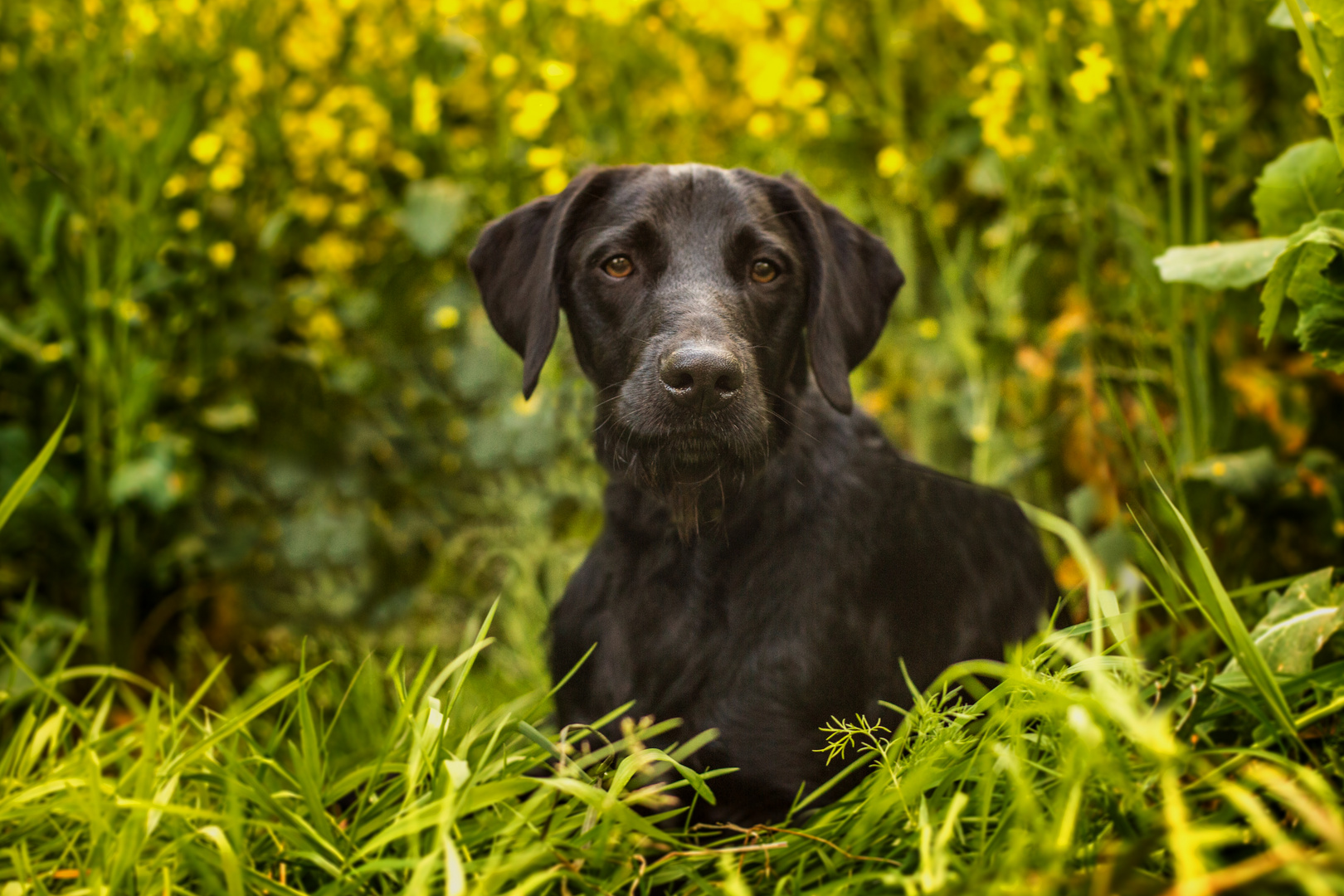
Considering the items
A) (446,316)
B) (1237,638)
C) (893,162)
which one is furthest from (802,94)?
(1237,638)

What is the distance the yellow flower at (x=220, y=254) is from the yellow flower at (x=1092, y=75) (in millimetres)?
2624

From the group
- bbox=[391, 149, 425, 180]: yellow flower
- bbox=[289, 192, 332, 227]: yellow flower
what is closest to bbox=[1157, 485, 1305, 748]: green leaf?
bbox=[391, 149, 425, 180]: yellow flower

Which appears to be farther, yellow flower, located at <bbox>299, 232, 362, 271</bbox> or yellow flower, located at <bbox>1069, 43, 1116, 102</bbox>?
yellow flower, located at <bbox>299, 232, 362, 271</bbox>

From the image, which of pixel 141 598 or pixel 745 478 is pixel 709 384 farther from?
pixel 141 598

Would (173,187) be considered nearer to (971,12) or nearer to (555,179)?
(555,179)

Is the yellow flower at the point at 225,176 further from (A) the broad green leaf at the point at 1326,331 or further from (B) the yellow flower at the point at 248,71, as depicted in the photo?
(A) the broad green leaf at the point at 1326,331

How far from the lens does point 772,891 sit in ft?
4.68

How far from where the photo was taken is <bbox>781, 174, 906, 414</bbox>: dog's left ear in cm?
167

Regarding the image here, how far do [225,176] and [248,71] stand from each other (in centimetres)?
46

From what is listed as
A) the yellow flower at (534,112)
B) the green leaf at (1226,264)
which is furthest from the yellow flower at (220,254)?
the green leaf at (1226,264)

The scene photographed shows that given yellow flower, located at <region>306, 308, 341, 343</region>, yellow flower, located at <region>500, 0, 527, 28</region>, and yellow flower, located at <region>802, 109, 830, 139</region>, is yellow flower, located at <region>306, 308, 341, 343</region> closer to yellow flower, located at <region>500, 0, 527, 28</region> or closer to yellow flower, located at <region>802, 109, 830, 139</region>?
yellow flower, located at <region>500, 0, 527, 28</region>

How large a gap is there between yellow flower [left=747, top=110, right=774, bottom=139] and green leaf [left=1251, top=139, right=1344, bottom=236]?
4.62 feet

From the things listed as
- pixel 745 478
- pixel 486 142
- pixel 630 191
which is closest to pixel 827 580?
pixel 745 478

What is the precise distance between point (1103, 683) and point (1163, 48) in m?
2.04
